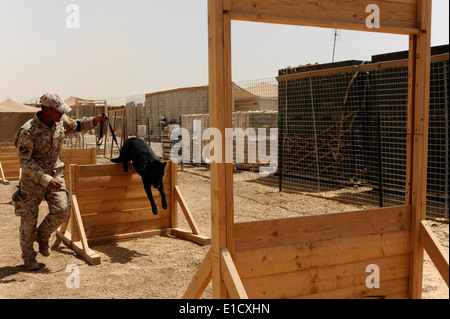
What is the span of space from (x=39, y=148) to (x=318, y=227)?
3.14 metres

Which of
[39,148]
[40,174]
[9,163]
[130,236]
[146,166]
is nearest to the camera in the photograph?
[40,174]

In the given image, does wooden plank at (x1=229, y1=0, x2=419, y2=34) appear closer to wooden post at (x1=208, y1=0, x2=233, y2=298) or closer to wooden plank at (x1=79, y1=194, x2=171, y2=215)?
wooden post at (x1=208, y1=0, x2=233, y2=298)

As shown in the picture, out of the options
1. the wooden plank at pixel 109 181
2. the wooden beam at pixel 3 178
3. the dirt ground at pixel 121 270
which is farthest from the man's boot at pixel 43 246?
the wooden beam at pixel 3 178

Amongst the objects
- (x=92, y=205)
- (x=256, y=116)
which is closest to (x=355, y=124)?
(x=256, y=116)

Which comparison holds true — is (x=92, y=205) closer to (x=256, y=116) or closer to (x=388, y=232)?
(x=388, y=232)

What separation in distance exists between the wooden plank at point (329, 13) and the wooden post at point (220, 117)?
109 mm

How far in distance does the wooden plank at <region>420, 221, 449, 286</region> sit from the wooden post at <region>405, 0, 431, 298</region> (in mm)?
39

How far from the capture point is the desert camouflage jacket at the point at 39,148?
170 inches

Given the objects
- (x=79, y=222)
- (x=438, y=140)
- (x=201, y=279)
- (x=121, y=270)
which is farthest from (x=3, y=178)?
(x=438, y=140)

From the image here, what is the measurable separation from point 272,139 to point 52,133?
719 centimetres

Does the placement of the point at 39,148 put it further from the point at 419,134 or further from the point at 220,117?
the point at 419,134

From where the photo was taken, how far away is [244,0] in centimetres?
242

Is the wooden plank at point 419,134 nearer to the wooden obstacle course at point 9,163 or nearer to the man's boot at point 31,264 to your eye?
the man's boot at point 31,264

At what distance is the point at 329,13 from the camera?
2.61 metres
